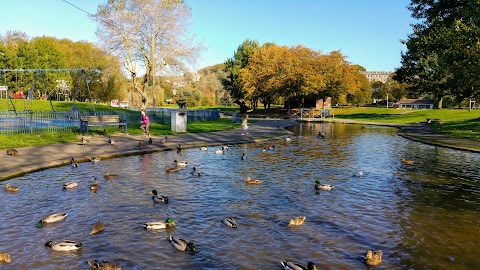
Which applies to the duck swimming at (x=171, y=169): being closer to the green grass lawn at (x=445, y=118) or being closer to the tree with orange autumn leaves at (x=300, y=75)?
the green grass lawn at (x=445, y=118)

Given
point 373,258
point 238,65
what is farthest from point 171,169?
point 238,65

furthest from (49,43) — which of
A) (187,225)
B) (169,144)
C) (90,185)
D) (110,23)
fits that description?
(187,225)

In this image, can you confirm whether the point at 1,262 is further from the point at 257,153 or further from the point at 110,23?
the point at 110,23

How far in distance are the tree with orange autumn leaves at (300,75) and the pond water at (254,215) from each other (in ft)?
172

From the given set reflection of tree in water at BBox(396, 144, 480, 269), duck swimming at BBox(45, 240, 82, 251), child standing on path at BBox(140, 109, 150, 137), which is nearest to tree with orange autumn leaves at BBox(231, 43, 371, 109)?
child standing on path at BBox(140, 109, 150, 137)

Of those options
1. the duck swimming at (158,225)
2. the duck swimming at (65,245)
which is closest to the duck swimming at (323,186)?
the duck swimming at (158,225)

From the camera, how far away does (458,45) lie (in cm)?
2761

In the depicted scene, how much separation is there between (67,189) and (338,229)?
9.70m

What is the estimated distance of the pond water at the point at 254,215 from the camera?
8117 millimetres

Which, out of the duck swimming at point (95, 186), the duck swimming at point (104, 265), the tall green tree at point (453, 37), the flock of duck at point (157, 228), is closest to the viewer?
the duck swimming at point (104, 265)

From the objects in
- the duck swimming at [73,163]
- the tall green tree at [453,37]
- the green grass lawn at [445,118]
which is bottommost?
the duck swimming at [73,163]

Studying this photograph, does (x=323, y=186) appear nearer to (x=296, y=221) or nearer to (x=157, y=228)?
(x=296, y=221)

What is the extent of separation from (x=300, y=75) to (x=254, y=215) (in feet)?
203

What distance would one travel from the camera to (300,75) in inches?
2768
